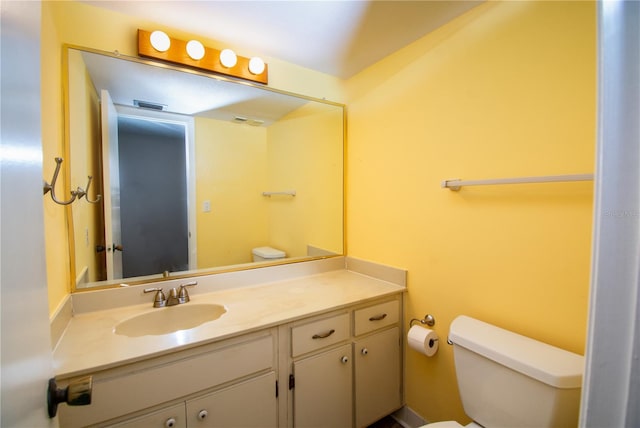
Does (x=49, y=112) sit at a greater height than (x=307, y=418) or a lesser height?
greater

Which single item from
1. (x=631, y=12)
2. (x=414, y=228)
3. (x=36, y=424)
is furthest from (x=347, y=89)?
(x=36, y=424)

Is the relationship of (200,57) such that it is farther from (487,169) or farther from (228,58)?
(487,169)

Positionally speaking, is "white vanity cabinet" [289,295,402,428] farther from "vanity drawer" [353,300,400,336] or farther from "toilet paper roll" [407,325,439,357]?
"toilet paper roll" [407,325,439,357]

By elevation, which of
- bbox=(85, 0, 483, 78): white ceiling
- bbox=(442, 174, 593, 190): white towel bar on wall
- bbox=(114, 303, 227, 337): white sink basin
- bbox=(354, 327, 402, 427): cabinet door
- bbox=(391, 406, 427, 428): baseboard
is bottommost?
bbox=(391, 406, 427, 428): baseboard

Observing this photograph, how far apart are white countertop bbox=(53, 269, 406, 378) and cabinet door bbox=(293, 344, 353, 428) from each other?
25 centimetres

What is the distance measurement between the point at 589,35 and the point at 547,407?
4.15 ft

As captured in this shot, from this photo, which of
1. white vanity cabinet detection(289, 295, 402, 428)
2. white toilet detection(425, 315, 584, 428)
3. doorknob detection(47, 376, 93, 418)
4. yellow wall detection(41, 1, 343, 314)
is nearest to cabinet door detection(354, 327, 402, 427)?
white vanity cabinet detection(289, 295, 402, 428)

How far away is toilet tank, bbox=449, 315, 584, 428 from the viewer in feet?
2.90

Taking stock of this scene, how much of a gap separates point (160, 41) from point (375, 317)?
1.80 m

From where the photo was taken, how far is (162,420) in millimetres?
983

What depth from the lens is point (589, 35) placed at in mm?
966

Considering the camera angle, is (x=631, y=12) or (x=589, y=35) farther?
(x=589, y=35)

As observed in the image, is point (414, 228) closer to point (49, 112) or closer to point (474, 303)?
point (474, 303)

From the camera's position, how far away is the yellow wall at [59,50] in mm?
999
